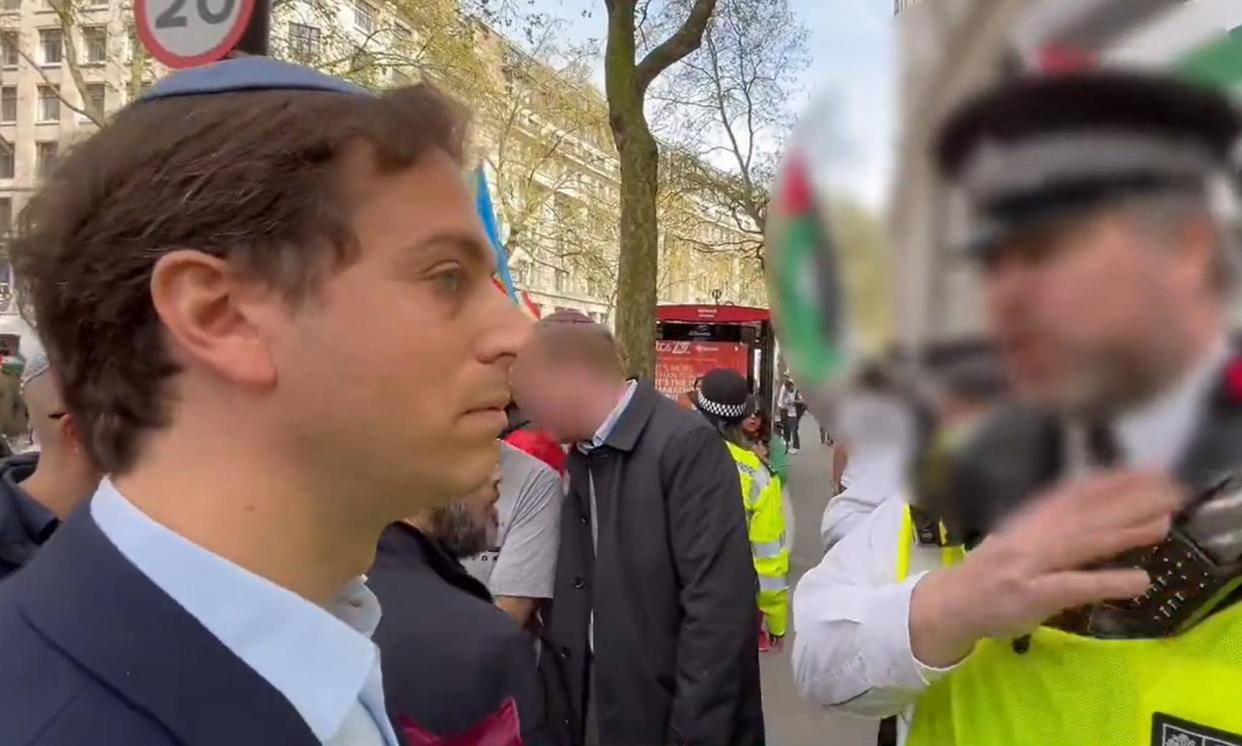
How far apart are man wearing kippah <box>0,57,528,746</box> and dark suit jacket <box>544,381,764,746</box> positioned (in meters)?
1.78

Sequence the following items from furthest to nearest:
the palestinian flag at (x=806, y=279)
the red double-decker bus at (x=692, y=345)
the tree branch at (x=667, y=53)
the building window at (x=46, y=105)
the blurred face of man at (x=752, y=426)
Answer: the building window at (x=46, y=105) < the red double-decker bus at (x=692, y=345) < the blurred face of man at (x=752, y=426) < the tree branch at (x=667, y=53) < the palestinian flag at (x=806, y=279)

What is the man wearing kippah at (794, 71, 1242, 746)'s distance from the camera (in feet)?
1.83

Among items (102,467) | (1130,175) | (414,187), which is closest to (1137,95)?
(1130,175)

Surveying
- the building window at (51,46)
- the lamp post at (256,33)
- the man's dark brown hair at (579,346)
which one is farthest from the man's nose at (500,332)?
the building window at (51,46)

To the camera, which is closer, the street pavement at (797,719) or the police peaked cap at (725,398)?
the street pavement at (797,719)

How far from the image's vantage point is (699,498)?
8.86ft

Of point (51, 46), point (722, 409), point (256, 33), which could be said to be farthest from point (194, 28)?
point (51, 46)

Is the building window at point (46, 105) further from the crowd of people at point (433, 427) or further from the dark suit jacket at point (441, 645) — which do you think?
the crowd of people at point (433, 427)

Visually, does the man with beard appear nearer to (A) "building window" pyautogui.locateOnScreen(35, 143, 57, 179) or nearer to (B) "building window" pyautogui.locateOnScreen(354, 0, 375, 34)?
(A) "building window" pyautogui.locateOnScreen(35, 143, 57, 179)

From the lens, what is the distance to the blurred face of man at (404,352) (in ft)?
2.81

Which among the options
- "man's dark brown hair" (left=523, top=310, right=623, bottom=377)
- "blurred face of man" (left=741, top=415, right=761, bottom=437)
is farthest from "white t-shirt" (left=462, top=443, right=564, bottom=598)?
"blurred face of man" (left=741, top=415, right=761, bottom=437)

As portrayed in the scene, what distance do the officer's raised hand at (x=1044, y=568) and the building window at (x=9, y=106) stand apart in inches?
1351

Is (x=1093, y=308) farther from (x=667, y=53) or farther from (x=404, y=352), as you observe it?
(x=667, y=53)

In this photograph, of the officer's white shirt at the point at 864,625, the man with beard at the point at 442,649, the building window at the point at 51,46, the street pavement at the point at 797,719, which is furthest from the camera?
the building window at the point at 51,46
